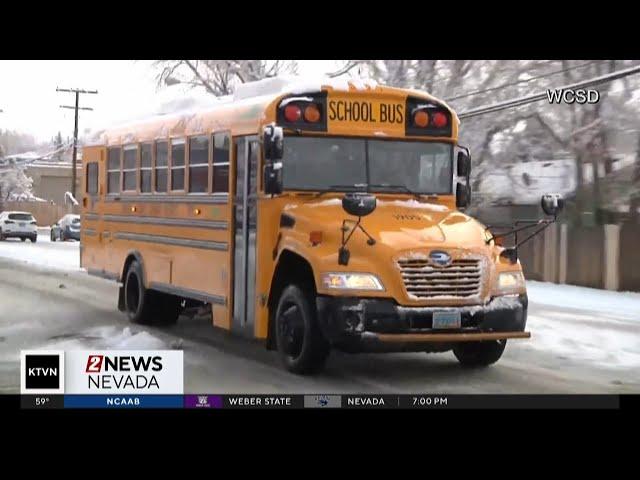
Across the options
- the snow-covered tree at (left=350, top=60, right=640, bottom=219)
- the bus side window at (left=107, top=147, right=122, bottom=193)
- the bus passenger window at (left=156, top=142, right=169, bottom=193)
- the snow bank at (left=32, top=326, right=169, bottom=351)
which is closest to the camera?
the snow bank at (left=32, top=326, right=169, bottom=351)

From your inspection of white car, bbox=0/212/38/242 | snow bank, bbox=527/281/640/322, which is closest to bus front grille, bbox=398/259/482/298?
snow bank, bbox=527/281/640/322

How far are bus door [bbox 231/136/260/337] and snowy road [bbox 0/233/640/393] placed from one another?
483 millimetres

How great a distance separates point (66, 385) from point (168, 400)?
2.20ft

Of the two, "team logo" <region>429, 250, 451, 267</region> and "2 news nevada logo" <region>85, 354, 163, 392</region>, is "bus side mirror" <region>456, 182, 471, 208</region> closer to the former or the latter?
"team logo" <region>429, 250, 451, 267</region>

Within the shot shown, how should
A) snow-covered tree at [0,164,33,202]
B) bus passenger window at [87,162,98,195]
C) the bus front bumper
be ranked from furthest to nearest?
snow-covered tree at [0,164,33,202] → bus passenger window at [87,162,98,195] → the bus front bumper

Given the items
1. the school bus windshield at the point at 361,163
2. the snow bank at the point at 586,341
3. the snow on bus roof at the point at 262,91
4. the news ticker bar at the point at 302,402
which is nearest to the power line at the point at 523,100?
the school bus windshield at the point at 361,163

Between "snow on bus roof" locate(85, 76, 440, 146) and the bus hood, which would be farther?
"snow on bus roof" locate(85, 76, 440, 146)

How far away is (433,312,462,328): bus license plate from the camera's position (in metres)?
7.69

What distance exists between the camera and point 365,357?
361 inches

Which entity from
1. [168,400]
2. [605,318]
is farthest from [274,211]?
[605,318]

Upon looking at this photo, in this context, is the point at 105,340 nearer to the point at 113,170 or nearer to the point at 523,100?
the point at 113,170

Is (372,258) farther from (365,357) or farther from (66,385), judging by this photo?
(66,385)

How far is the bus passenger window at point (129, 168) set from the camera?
11.5 metres

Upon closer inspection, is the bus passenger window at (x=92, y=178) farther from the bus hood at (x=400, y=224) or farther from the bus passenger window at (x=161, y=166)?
the bus hood at (x=400, y=224)
